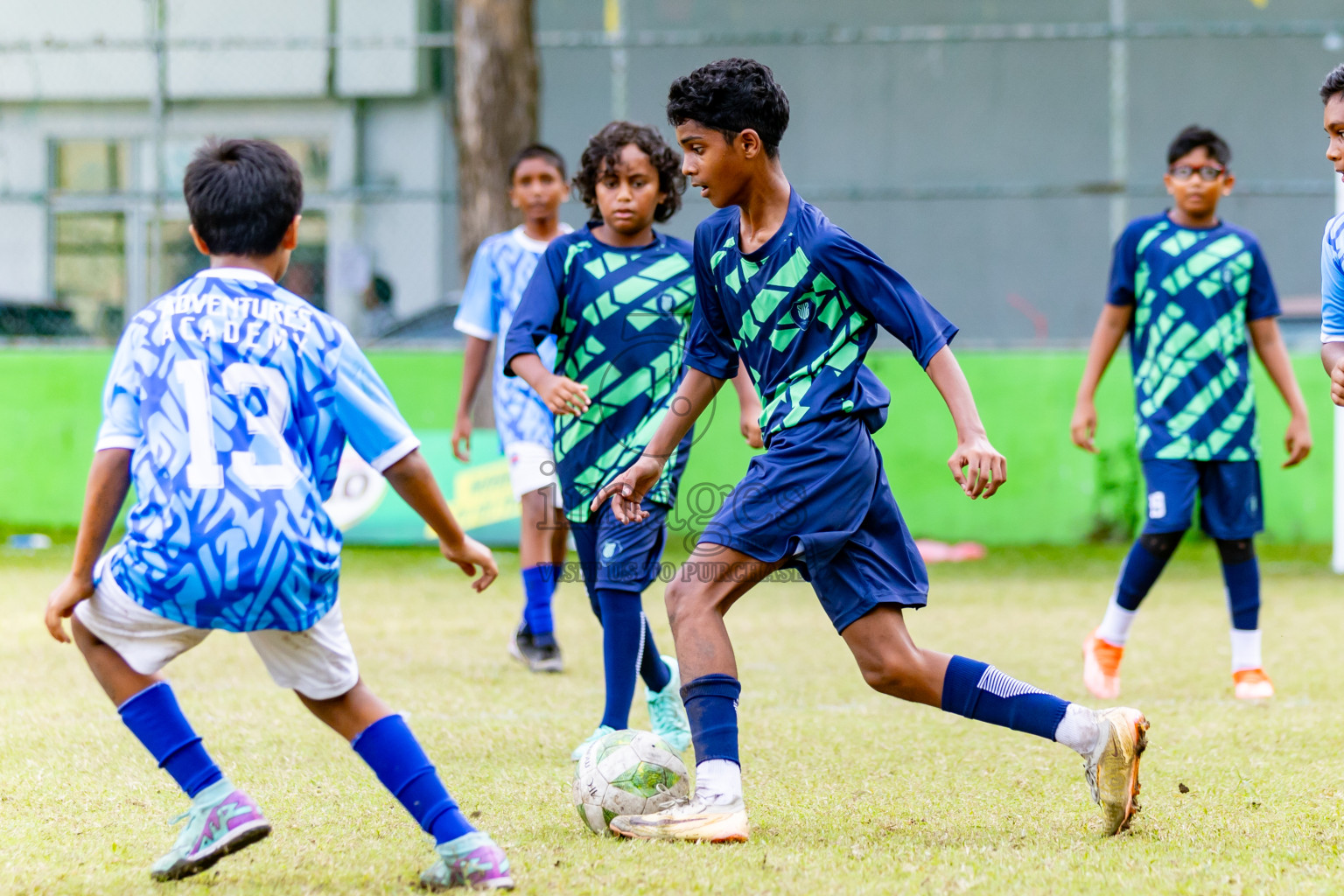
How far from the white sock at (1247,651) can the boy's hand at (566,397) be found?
2.77 m

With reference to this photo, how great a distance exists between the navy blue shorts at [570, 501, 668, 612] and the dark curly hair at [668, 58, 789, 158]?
52.1 inches

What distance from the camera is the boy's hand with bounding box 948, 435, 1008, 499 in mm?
2908

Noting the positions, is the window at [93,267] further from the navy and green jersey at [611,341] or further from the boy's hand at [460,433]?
the navy and green jersey at [611,341]

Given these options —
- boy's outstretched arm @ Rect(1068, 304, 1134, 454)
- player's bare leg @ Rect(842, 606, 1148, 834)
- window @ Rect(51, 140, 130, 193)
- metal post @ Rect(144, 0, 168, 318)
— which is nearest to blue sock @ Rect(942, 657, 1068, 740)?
player's bare leg @ Rect(842, 606, 1148, 834)

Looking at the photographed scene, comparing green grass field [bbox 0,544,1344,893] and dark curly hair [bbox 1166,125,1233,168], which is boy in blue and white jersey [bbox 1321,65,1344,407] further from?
dark curly hair [bbox 1166,125,1233,168]

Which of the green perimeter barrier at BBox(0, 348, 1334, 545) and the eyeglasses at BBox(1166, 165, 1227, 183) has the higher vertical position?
the eyeglasses at BBox(1166, 165, 1227, 183)

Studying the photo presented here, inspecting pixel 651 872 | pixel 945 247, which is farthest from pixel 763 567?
pixel 945 247

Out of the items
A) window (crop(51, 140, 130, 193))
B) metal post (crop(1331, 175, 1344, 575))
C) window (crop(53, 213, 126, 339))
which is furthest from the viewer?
window (crop(51, 140, 130, 193))

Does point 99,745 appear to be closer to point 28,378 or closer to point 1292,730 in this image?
point 1292,730

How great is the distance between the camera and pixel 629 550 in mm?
4207

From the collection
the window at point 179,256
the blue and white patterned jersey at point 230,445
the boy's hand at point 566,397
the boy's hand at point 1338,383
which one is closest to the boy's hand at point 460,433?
the boy's hand at point 566,397

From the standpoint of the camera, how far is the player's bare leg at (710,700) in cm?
319

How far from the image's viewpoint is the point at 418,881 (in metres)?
2.87

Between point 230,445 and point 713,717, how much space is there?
1.23 m
